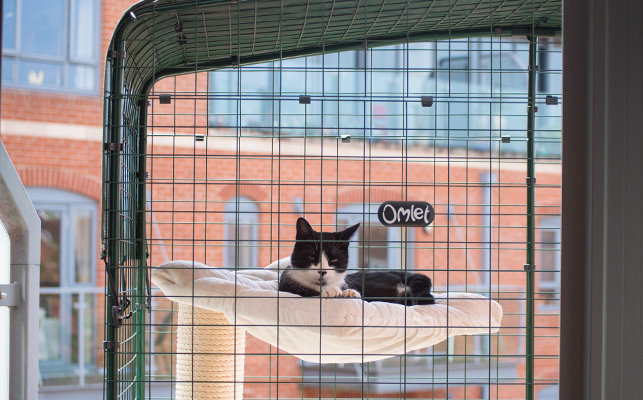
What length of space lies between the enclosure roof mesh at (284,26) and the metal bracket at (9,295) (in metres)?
0.51

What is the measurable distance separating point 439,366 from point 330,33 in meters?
4.12

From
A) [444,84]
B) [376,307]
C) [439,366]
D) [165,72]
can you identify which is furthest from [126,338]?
[444,84]

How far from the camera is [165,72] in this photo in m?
1.60

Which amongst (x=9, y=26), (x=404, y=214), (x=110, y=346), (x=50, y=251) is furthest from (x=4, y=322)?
(x=9, y=26)

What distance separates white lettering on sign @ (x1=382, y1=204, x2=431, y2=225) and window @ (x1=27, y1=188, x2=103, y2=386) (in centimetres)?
398

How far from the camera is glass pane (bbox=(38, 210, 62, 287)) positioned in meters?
4.62

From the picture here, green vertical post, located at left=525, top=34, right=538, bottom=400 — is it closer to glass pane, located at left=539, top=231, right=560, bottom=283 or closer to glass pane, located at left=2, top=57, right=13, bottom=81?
glass pane, located at left=539, top=231, right=560, bottom=283

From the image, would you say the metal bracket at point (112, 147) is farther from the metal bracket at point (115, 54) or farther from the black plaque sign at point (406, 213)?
the black plaque sign at point (406, 213)

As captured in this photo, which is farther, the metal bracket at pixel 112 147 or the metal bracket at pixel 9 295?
the metal bracket at pixel 112 147

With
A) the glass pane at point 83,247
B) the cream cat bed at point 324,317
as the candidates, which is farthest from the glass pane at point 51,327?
the cream cat bed at point 324,317

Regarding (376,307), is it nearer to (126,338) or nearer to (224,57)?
(126,338)

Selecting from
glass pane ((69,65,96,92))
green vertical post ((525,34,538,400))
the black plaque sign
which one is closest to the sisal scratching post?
the black plaque sign

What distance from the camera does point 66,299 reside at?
4641 mm

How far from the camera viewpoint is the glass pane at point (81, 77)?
4625mm
